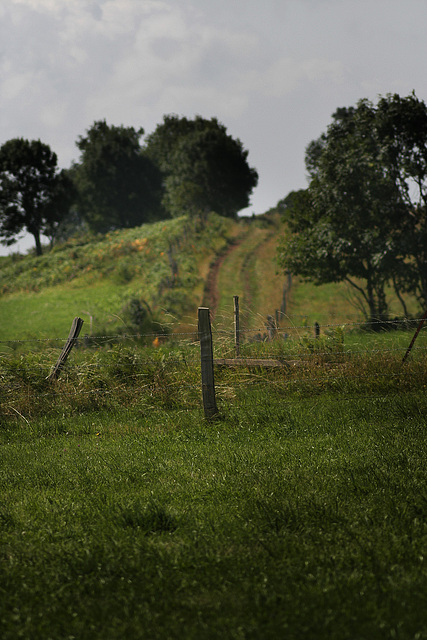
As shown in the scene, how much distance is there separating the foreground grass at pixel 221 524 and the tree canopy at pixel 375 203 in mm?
15858

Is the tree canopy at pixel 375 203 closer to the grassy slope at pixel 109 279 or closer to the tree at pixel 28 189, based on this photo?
the grassy slope at pixel 109 279

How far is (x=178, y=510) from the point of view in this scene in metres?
5.02

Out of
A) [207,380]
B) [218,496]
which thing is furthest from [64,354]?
[218,496]

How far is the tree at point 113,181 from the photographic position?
61281 mm

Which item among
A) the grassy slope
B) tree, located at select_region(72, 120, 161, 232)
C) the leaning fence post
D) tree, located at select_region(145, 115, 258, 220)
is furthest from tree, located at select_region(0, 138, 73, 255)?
the leaning fence post

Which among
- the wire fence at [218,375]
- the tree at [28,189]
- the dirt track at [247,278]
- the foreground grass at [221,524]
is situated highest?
the tree at [28,189]

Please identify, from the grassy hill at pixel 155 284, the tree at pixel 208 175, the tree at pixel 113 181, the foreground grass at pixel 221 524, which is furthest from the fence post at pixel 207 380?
the tree at pixel 113 181

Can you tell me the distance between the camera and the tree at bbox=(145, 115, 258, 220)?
52219mm

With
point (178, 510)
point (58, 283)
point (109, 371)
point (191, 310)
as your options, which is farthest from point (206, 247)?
point (178, 510)

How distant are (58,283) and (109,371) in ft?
97.8

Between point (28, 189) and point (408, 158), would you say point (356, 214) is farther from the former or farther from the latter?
point (28, 189)

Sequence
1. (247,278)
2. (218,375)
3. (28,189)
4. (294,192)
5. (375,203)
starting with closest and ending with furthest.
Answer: (218,375) < (375,203) < (294,192) < (247,278) < (28,189)

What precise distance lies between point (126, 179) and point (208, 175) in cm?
1380

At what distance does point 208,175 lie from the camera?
5259 centimetres
